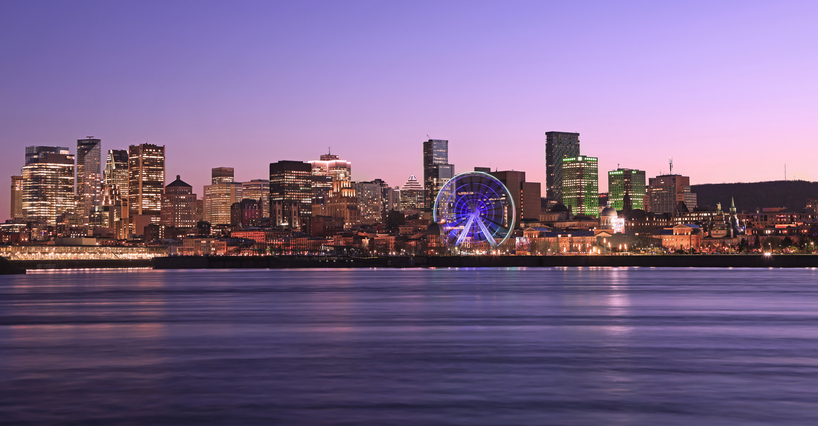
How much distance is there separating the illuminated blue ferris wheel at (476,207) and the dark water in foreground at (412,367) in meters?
116

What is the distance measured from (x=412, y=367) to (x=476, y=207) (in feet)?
466

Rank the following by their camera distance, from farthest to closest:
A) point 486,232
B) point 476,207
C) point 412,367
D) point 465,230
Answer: point 486,232 → point 465,230 → point 476,207 → point 412,367

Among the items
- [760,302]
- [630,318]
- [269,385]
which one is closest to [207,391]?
[269,385]

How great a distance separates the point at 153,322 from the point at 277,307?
530 inches

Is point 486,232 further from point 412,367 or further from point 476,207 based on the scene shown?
point 412,367

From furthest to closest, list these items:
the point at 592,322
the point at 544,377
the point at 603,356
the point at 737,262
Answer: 1. the point at 737,262
2. the point at 592,322
3. the point at 603,356
4. the point at 544,377

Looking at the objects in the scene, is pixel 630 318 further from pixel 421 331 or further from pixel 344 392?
pixel 344 392

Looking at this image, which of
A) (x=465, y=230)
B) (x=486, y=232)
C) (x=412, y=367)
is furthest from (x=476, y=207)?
(x=412, y=367)

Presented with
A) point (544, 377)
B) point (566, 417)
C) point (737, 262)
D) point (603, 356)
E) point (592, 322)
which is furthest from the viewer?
point (737, 262)

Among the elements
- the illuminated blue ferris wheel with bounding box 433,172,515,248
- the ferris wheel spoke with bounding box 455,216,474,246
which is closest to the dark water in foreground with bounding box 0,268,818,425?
the ferris wheel spoke with bounding box 455,216,474,246

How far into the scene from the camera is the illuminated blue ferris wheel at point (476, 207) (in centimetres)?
16838

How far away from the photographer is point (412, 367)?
26.9 metres

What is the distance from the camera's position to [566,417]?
1856 cm

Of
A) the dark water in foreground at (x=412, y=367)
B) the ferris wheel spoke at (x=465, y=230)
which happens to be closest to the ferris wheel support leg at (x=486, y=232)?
the ferris wheel spoke at (x=465, y=230)
